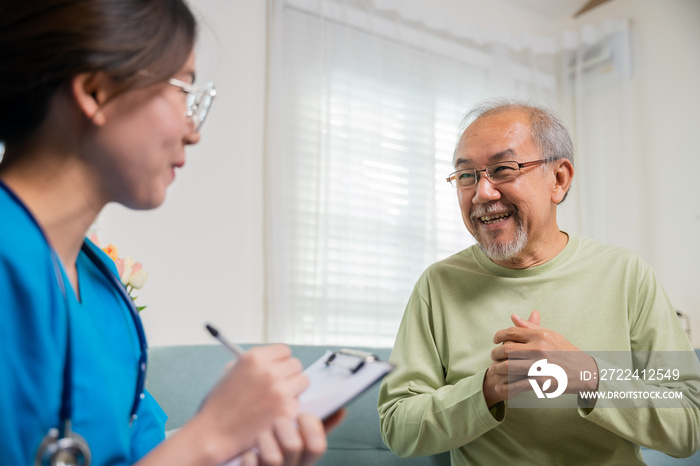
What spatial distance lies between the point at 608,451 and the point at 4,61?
1450 mm

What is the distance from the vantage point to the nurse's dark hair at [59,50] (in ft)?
2.22

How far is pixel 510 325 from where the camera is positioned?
157 cm

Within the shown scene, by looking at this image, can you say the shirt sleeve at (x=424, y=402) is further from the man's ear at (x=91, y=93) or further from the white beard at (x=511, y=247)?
the man's ear at (x=91, y=93)

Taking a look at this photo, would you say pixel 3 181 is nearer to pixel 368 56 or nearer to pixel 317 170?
pixel 317 170

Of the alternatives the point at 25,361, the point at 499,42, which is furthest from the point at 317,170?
the point at 25,361

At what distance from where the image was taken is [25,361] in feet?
2.11

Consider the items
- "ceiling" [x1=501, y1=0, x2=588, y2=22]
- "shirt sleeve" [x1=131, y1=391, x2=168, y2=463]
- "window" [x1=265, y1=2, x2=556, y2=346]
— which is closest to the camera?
"shirt sleeve" [x1=131, y1=391, x2=168, y2=463]

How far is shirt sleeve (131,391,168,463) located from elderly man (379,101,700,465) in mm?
680

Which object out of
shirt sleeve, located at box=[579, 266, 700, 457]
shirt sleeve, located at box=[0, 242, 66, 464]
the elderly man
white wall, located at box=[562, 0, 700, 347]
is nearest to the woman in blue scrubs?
shirt sleeve, located at box=[0, 242, 66, 464]

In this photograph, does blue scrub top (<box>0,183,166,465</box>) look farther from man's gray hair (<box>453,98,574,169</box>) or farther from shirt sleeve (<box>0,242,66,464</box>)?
man's gray hair (<box>453,98,574,169</box>)

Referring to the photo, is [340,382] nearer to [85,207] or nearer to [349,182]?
[85,207]

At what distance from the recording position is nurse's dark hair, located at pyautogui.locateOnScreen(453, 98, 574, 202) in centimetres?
168

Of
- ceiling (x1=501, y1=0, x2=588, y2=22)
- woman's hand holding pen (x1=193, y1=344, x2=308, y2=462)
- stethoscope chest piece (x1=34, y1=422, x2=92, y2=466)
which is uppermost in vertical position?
ceiling (x1=501, y1=0, x2=588, y2=22)

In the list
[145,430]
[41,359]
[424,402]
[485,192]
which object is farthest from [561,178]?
[41,359]
